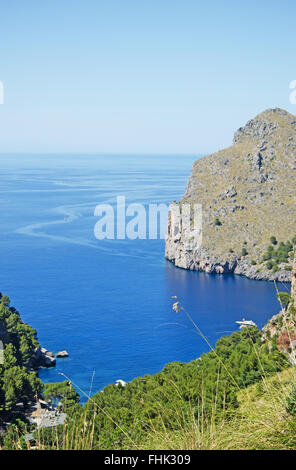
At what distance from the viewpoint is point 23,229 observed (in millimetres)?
123688

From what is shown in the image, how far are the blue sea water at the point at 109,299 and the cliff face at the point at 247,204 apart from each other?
3.82 m

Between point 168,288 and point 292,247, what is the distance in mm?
27162

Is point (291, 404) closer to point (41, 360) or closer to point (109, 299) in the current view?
point (41, 360)

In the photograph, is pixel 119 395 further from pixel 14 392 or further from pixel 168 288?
pixel 168 288

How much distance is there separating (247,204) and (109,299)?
139 feet

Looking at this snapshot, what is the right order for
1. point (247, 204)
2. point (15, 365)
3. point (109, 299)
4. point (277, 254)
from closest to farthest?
point (15, 365), point (109, 299), point (277, 254), point (247, 204)

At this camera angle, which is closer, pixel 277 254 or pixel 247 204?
pixel 277 254

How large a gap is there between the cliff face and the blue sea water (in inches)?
151

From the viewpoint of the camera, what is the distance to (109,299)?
265ft

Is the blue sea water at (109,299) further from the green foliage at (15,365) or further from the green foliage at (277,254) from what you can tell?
the green foliage at (277,254)

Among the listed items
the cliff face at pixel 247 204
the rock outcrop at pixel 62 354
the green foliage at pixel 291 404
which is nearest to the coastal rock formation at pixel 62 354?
the rock outcrop at pixel 62 354

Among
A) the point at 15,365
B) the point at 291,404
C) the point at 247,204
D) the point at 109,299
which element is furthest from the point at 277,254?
the point at 291,404

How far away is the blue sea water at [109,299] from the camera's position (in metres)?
60.6

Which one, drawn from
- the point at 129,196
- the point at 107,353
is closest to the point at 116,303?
the point at 107,353
